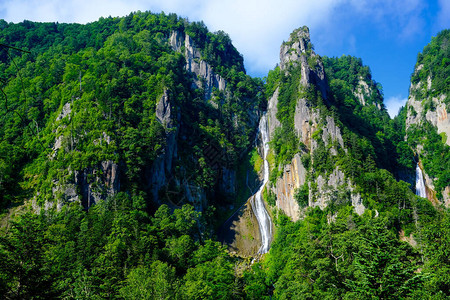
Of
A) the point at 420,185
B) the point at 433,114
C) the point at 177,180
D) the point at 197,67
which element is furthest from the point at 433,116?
the point at 177,180

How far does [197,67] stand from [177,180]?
49.7 metres

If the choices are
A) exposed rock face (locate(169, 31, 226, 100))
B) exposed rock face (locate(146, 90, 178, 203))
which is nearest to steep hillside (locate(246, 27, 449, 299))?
exposed rock face (locate(169, 31, 226, 100))

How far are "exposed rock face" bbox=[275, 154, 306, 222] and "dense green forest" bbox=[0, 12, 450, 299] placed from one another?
2.00 meters

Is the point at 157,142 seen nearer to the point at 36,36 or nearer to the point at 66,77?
the point at 66,77

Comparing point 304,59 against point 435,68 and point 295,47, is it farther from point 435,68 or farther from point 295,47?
point 435,68

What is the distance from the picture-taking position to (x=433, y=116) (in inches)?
3595

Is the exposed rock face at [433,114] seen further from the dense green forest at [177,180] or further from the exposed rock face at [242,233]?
the exposed rock face at [242,233]

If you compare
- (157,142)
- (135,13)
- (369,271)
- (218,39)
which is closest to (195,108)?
(157,142)

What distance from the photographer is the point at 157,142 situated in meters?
67.8

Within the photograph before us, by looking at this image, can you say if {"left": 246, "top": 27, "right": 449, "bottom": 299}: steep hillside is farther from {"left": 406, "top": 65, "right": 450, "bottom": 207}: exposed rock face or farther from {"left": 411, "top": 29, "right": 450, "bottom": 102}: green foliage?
{"left": 411, "top": 29, "right": 450, "bottom": 102}: green foliage

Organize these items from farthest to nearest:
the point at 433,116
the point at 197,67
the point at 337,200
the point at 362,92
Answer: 1. the point at 362,92
2. the point at 197,67
3. the point at 433,116
4. the point at 337,200

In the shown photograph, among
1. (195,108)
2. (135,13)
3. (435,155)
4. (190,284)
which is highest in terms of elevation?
(135,13)

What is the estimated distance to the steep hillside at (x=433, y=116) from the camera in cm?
8050

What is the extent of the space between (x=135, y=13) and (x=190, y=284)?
112757mm
